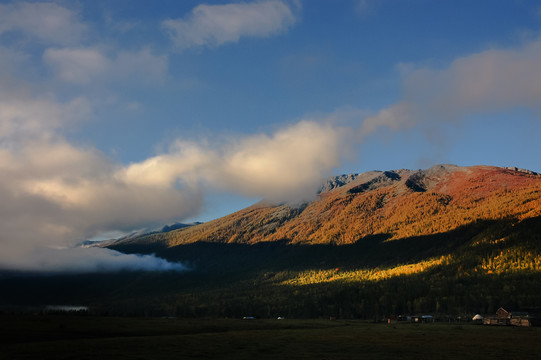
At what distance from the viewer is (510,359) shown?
5672cm

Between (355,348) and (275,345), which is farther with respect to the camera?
(275,345)

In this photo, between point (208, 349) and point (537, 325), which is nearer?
point (208, 349)

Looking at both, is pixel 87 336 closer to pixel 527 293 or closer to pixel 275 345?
pixel 275 345

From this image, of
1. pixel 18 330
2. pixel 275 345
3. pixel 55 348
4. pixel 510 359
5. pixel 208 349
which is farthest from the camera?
pixel 18 330

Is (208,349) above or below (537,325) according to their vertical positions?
above

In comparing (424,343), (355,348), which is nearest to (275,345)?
(355,348)

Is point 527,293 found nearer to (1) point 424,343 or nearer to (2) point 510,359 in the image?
(1) point 424,343

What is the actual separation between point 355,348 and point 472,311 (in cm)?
15512

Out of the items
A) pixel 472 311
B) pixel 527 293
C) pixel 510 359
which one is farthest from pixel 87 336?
pixel 527 293

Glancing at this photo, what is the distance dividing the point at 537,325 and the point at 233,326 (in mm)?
105799

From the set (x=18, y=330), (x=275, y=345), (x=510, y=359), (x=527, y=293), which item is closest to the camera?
(x=510, y=359)

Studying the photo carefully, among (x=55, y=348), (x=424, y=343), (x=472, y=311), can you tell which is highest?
(x=55, y=348)

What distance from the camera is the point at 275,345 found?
75.5 metres

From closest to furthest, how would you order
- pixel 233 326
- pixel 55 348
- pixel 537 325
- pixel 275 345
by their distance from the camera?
pixel 55 348 < pixel 275 345 < pixel 233 326 < pixel 537 325
